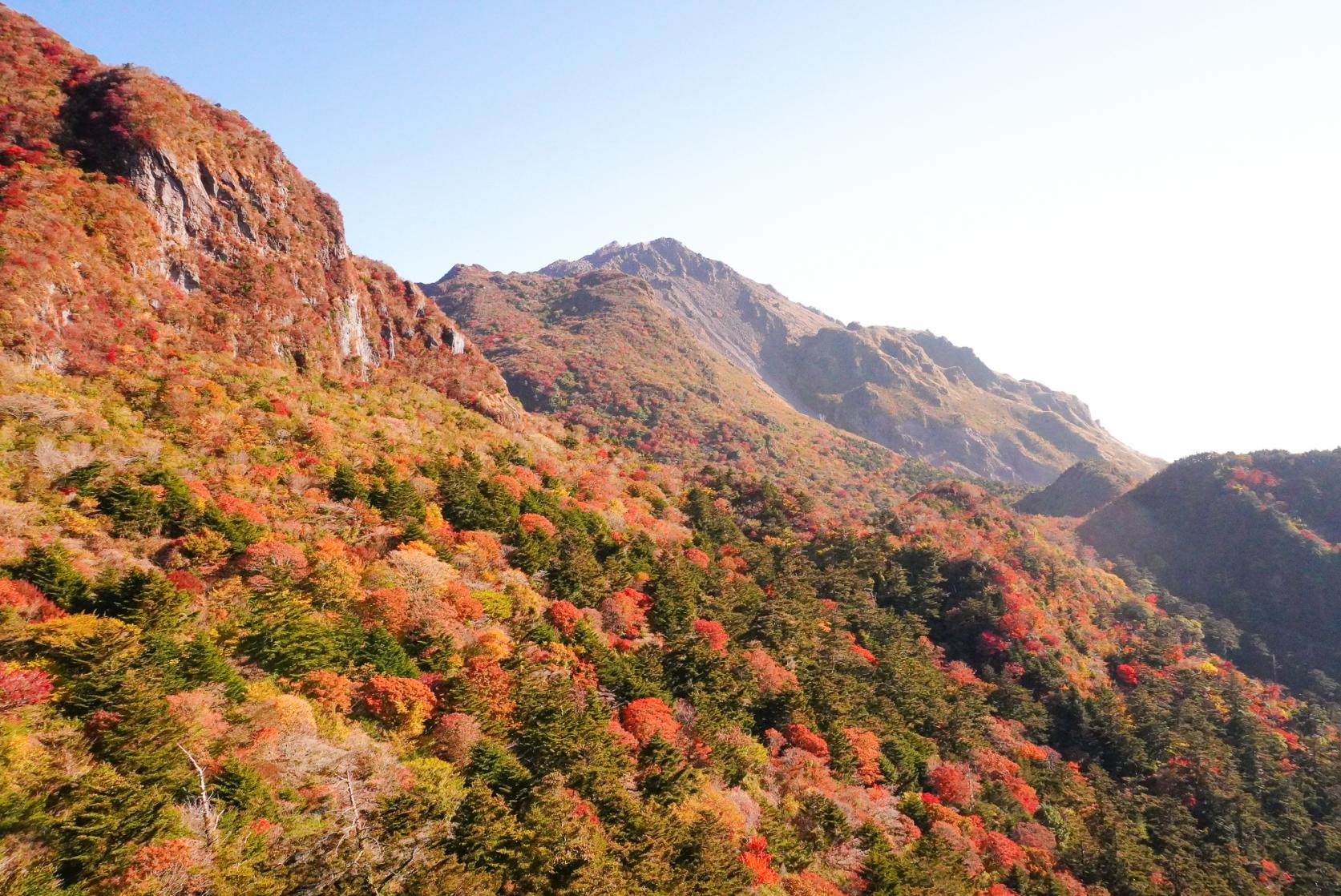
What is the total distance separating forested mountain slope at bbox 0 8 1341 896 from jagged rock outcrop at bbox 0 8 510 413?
29 cm

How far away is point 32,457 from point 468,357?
48608mm

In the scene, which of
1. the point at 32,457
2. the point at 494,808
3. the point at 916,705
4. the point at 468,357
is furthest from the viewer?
the point at 468,357

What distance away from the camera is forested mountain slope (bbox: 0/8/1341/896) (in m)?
15.8

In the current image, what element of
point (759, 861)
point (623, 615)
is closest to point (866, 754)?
point (759, 861)

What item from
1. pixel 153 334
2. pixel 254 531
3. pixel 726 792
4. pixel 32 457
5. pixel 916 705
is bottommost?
pixel 916 705

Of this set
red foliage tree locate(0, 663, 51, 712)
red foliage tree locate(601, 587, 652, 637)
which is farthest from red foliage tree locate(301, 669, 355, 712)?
red foliage tree locate(601, 587, 652, 637)

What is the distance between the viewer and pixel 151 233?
133 ft

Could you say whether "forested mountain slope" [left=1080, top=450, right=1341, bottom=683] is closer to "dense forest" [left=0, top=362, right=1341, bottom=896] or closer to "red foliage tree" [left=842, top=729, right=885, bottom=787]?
"dense forest" [left=0, top=362, right=1341, bottom=896]

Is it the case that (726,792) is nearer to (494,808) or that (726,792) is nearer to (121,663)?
(494,808)

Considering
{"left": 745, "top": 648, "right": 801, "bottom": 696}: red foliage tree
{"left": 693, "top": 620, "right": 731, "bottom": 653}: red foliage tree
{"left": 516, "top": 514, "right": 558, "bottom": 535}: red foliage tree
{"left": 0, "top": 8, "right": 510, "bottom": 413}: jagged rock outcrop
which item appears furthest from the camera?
{"left": 516, "top": 514, "right": 558, "bottom": 535}: red foliage tree

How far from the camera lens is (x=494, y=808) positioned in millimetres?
17781

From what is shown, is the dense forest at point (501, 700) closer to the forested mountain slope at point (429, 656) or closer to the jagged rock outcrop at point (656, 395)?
the forested mountain slope at point (429, 656)

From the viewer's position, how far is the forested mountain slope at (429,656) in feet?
52.0

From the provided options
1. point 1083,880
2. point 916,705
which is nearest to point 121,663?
point 916,705
